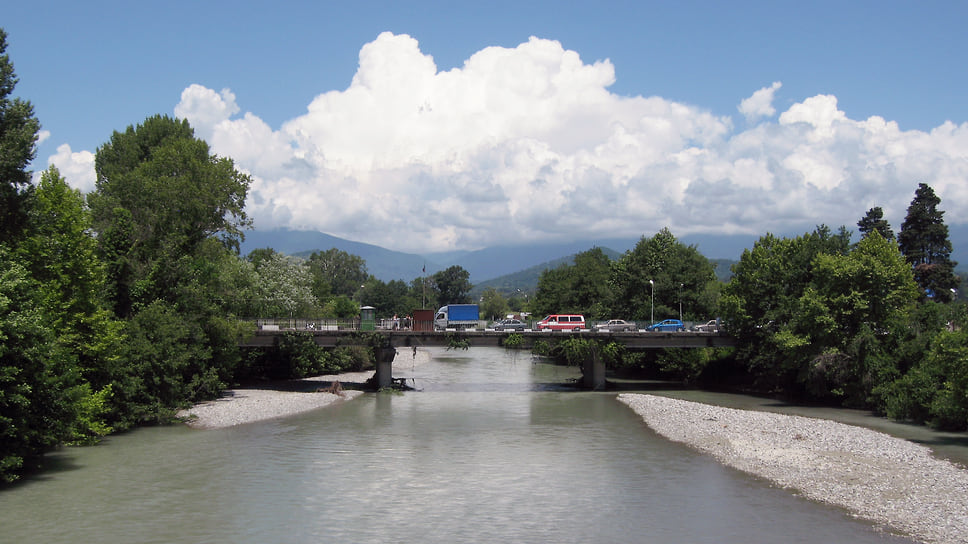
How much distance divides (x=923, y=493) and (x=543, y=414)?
Answer: 28796 millimetres

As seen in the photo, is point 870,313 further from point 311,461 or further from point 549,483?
point 311,461

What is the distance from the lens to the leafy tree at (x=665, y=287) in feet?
306

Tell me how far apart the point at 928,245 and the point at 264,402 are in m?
81.3

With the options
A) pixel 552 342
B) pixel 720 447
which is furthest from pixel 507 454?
pixel 552 342

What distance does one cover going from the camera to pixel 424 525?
27.4 meters

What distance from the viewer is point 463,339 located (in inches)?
2753

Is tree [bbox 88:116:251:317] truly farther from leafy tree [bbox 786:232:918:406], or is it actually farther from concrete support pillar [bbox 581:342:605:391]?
leafy tree [bbox 786:232:918:406]

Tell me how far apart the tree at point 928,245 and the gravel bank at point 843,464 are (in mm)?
48020

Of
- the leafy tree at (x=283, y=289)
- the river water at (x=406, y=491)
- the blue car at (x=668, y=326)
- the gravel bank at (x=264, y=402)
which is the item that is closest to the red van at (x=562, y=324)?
the blue car at (x=668, y=326)

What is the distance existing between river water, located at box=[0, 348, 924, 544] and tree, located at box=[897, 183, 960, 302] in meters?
58.4

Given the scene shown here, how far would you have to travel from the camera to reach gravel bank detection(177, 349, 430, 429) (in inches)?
2013

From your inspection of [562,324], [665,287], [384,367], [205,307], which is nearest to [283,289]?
[384,367]

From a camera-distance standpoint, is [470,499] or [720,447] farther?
[720,447]

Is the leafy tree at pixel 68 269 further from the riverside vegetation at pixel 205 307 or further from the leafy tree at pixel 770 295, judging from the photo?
the leafy tree at pixel 770 295
